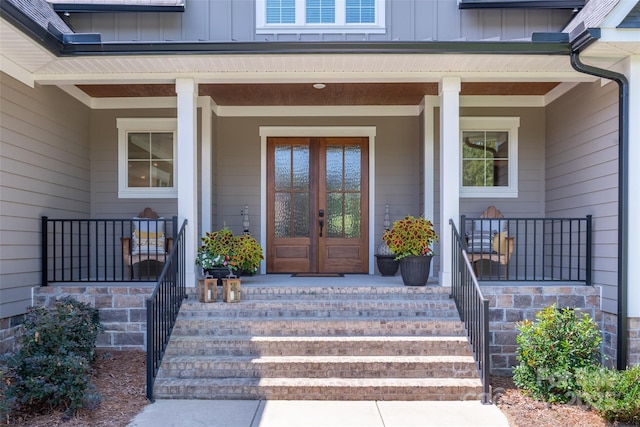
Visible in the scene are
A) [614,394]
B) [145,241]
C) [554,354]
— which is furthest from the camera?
[145,241]

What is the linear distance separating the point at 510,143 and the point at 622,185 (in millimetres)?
2081

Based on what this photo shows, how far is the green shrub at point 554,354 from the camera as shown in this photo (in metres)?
3.82

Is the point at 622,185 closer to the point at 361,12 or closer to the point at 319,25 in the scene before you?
the point at 361,12

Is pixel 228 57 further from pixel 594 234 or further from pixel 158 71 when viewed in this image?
pixel 594 234

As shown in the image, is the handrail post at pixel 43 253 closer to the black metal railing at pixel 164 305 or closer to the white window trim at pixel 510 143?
the black metal railing at pixel 164 305

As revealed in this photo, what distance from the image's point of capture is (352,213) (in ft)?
22.1

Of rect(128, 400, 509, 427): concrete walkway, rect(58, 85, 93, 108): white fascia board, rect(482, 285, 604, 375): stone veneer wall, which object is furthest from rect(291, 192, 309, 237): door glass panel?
rect(128, 400, 509, 427): concrete walkway

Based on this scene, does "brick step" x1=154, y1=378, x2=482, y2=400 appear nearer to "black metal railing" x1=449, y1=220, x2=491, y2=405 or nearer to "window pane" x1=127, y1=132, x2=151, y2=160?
"black metal railing" x1=449, y1=220, x2=491, y2=405

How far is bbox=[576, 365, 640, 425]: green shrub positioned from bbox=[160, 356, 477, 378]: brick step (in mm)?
852

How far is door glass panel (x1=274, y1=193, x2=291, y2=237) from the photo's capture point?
22.1ft

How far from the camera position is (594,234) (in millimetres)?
5051

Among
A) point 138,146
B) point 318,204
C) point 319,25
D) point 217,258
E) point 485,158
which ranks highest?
point 319,25

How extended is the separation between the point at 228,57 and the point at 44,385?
323 cm

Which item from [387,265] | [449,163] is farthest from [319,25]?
[387,265]
